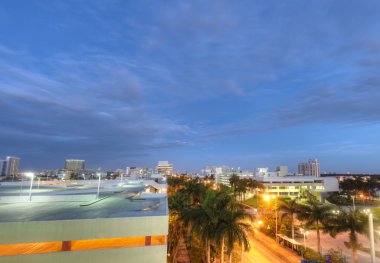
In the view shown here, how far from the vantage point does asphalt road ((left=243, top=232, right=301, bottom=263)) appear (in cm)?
2950

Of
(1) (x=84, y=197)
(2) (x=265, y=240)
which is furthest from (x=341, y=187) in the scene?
(1) (x=84, y=197)

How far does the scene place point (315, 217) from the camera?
30.4m

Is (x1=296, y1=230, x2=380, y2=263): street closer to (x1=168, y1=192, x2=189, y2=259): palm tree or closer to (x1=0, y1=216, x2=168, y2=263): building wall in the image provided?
(x1=168, y1=192, x2=189, y2=259): palm tree

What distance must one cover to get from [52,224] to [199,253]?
21604mm

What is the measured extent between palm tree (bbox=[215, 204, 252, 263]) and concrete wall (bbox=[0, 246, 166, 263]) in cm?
799

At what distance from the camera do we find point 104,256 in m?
12.4

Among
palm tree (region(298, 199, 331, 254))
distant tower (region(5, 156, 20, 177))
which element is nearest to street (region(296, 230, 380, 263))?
palm tree (region(298, 199, 331, 254))

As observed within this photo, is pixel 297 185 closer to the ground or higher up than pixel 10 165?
closer to the ground

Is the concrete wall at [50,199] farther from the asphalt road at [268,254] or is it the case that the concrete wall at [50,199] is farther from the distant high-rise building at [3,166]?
the distant high-rise building at [3,166]

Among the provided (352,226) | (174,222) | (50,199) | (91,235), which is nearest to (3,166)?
(174,222)

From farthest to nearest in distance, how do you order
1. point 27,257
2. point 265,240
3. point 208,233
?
1. point 265,240
2. point 208,233
3. point 27,257

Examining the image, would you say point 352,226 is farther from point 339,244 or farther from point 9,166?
point 9,166

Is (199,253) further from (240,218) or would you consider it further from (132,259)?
(132,259)

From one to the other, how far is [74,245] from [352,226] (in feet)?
84.5
